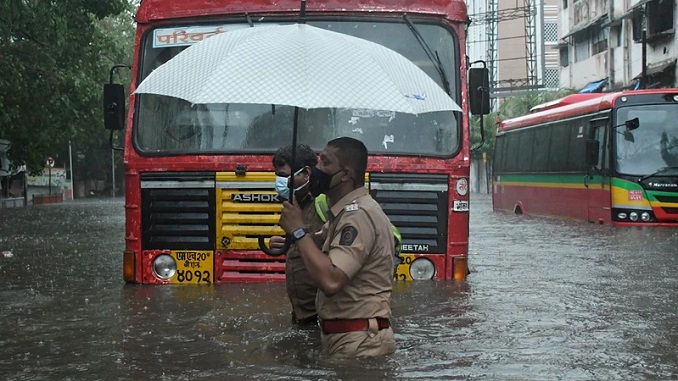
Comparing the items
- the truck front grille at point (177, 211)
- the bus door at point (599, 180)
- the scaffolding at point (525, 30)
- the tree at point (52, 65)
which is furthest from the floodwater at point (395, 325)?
the scaffolding at point (525, 30)

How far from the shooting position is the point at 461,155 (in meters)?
10.2

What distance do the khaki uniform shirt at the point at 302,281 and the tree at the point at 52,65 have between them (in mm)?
17542

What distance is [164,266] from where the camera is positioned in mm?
10273

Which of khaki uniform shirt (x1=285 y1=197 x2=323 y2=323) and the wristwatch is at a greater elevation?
the wristwatch

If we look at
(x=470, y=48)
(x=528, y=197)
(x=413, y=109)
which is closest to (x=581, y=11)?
(x=528, y=197)

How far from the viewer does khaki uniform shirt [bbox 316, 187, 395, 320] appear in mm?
5902

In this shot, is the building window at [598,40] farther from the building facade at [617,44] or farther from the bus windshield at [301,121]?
the bus windshield at [301,121]

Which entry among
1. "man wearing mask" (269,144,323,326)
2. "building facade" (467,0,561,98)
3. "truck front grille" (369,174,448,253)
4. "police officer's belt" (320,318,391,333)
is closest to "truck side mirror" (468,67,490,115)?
"truck front grille" (369,174,448,253)

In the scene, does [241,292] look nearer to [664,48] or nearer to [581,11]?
[664,48]

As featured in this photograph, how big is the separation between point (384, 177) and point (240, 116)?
133 cm

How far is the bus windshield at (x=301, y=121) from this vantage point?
400 inches

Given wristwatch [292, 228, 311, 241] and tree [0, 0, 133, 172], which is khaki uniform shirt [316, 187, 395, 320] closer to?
wristwatch [292, 228, 311, 241]

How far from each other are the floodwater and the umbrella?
1.49 m

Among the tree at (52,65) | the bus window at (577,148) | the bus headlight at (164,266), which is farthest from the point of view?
the tree at (52,65)
